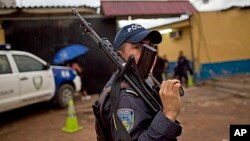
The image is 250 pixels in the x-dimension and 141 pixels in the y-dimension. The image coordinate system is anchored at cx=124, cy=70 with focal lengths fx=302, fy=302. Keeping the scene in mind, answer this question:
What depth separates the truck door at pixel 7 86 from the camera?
6.79 meters

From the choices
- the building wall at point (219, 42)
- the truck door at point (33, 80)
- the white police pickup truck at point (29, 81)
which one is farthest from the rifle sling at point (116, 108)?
the building wall at point (219, 42)

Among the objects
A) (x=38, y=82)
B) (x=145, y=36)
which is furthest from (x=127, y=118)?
(x=38, y=82)

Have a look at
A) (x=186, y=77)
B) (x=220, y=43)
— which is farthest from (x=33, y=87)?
(x=220, y=43)

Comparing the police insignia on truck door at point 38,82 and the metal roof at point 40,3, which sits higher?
the metal roof at point 40,3

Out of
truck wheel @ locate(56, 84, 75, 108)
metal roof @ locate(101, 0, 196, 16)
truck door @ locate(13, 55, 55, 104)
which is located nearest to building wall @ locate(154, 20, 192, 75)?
metal roof @ locate(101, 0, 196, 16)

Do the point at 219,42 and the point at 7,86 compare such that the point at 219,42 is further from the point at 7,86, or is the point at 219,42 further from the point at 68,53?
the point at 7,86

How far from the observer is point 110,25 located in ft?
38.4

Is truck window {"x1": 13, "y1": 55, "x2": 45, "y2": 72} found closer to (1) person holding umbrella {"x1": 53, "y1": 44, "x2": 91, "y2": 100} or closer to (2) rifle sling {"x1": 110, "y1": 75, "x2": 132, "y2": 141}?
(1) person holding umbrella {"x1": 53, "y1": 44, "x2": 91, "y2": 100}

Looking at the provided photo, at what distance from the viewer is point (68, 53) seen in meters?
10.3

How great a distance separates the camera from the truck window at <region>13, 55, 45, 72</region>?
7488 mm

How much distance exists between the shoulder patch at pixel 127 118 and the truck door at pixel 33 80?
624 centimetres

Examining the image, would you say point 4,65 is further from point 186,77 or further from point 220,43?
point 220,43

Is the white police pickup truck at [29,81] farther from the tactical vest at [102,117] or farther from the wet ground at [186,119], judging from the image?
the tactical vest at [102,117]

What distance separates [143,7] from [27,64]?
233 inches
